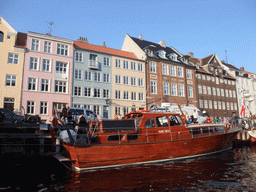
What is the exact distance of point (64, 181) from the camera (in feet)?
27.0

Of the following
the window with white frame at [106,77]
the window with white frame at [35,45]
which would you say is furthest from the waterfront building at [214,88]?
the window with white frame at [35,45]

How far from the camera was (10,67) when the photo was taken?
22.7m

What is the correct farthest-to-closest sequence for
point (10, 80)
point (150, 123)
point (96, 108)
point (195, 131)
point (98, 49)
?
point (98, 49) → point (96, 108) → point (10, 80) → point (195, 131) → point (150, 123)

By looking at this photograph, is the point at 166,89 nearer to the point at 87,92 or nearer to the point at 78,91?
the point at 87,92

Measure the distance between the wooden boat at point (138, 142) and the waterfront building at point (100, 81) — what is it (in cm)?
1431

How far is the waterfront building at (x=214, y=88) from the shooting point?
3778cm

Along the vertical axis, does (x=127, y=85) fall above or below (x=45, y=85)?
above

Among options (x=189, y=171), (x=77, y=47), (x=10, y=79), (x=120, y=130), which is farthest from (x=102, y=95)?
(x=189, y=171)

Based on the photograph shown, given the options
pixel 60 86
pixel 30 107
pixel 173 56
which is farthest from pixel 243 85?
pixel 30 107

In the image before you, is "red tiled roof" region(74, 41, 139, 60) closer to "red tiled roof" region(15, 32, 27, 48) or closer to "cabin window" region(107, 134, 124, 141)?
"red tiled roof" region(15, 32, 27, 48)

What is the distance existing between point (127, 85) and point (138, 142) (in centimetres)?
1920

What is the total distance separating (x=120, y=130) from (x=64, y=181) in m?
3.96

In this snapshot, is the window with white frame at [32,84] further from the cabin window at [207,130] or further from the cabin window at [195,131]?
the cabin window at [207,130]

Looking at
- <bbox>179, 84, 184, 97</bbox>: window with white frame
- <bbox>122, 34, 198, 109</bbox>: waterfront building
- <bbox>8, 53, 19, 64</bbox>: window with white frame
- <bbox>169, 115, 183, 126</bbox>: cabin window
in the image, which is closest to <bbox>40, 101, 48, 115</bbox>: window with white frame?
<bbox>8, 53, 19, 64</bbox>: window with white frame
